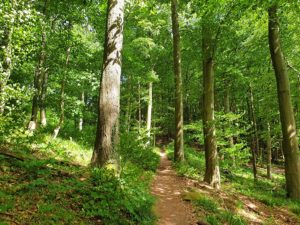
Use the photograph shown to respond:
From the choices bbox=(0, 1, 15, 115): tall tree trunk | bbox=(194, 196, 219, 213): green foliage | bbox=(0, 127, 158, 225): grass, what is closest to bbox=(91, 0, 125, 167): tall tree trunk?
bbox=(0, 127, 158, 225): grass

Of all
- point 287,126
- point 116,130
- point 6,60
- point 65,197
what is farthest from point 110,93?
point 287,126

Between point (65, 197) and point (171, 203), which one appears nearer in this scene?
point (65, 197)

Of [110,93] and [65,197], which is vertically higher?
[110,93]

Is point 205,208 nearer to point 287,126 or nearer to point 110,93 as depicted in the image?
point 110,93

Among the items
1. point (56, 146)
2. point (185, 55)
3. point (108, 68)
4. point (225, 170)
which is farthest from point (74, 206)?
point (185, 55)

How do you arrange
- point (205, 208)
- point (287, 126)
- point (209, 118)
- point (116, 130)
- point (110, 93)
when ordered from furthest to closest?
point (209, 118), point (287, 126), point (205, 208), point (110, 93), point (116, 130)

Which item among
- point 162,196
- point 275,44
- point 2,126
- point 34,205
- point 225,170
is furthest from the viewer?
point 225,170

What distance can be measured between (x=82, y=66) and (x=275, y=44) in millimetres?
8698

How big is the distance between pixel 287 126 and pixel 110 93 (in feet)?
24.2

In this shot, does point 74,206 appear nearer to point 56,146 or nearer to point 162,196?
point 162,196

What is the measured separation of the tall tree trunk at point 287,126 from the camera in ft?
32.4

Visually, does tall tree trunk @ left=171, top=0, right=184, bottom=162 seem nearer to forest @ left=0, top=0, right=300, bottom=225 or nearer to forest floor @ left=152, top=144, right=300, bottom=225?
forest @ left=0, top=0, right=300, bottom=225

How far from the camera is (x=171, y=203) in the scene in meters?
7.46

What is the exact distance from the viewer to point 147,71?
1895 centimetres
